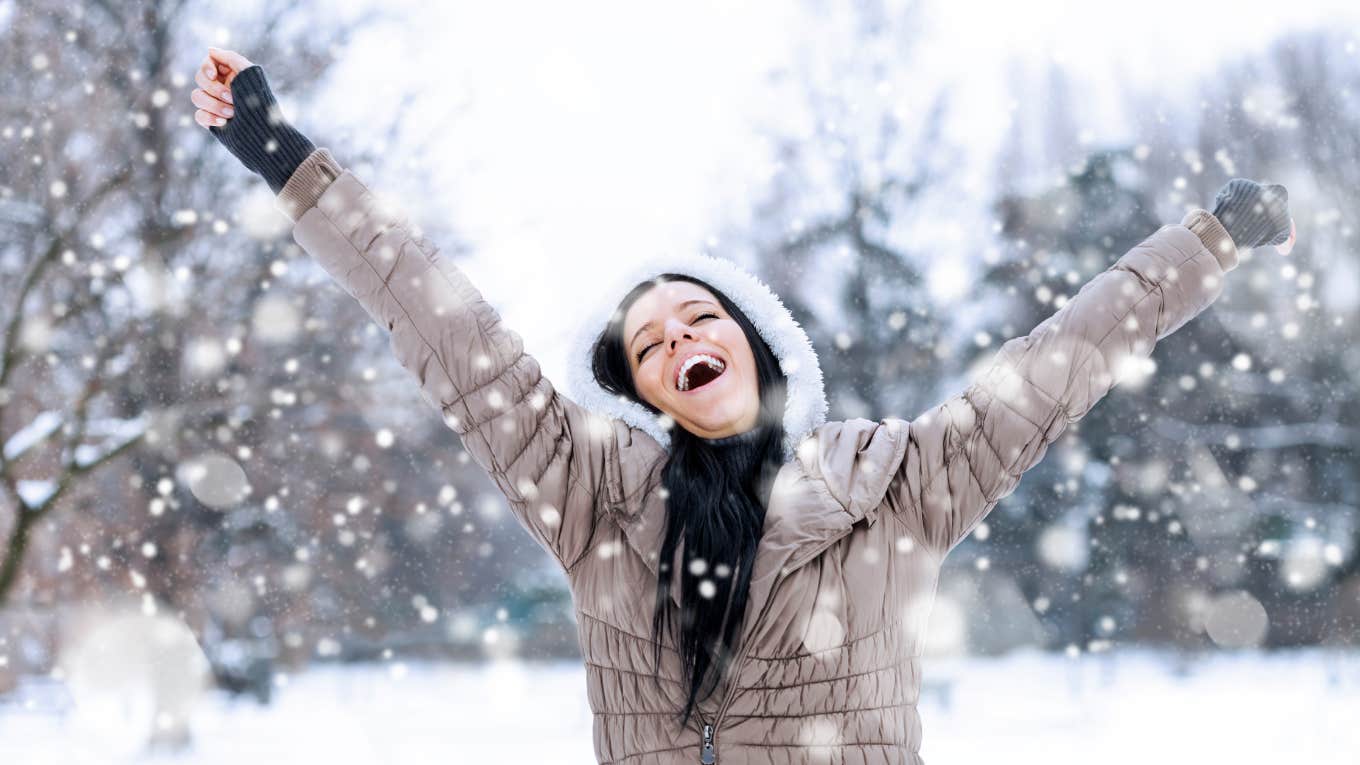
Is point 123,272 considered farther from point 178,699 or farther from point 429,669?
point 429,669

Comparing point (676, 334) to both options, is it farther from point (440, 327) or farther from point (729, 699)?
point (729, 699)

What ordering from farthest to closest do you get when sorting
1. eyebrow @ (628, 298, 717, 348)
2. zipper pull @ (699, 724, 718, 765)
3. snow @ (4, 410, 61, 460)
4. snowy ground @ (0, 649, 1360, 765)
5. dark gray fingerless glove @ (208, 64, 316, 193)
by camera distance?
snowy ground @ (0, 649, 1360, 765) → snow @ (4, 410, 61, 460) → eyebrow @ (628, 298, 717, 348) → dark gray fingerless glove @ (208, 64, 316, 193) → zipper pull @ (699, 724, 718, 765)

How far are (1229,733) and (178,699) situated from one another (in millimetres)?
8343

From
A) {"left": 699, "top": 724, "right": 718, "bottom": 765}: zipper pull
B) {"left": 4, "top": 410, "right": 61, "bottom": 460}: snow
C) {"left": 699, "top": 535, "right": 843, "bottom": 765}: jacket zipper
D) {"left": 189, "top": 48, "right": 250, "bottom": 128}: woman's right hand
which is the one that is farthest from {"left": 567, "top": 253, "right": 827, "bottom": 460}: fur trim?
{"left": 4, "top": 410, "right": 61, "bottom": 460}: snow

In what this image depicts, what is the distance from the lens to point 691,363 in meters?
2.02

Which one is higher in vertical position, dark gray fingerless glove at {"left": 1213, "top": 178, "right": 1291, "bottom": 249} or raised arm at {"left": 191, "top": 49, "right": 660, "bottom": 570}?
dark gray fingerless glove at {"left": 1213, "top": 178, "right": 1291, "bottom": 249}

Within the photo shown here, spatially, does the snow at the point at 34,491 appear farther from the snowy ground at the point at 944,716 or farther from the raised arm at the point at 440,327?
the raised arm at the point at 440,327

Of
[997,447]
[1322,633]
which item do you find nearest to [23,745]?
[997,447]

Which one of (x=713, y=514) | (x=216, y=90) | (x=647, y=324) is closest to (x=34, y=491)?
(x=216, y=90)

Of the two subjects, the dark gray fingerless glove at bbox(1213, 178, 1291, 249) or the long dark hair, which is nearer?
the long dark hair

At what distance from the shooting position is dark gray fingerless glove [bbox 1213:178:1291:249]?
6.56ft

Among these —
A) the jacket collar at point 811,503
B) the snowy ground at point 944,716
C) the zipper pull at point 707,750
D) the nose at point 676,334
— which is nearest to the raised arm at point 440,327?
the jacket collar at point 811,503

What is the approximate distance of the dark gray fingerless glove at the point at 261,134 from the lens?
1.84 m

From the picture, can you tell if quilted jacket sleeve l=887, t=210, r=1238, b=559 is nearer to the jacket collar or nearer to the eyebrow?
the jacket collar
